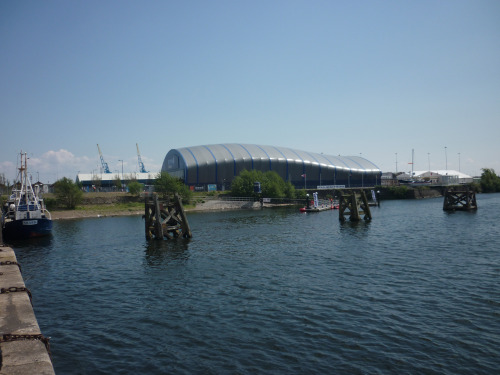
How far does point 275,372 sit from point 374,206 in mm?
87137

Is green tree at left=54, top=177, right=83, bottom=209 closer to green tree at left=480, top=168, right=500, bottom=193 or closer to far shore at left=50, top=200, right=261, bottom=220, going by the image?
far shore at left=50, top=200, right=261, bottom=220

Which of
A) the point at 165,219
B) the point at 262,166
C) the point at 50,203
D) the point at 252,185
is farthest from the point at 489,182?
the point at 50,203

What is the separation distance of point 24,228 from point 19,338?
39.5 m

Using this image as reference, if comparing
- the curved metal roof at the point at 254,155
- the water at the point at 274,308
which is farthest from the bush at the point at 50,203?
the water at the point at 274,308

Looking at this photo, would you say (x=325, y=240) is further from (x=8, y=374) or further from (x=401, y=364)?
(x=8, y=374)

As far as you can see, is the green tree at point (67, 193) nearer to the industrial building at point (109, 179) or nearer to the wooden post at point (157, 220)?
the wooden post at point (157, 220)

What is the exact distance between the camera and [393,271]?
23.8m

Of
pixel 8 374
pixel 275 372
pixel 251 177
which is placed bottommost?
pixel 275 372

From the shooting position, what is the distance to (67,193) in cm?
8119

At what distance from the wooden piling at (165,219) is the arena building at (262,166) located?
69687 mm

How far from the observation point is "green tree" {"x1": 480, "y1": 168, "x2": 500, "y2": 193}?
484 ft

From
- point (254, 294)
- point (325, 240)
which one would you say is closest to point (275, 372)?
point (254, 294)

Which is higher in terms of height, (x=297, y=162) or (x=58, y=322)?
(x=297, y=162)

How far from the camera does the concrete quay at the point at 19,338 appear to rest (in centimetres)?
888
